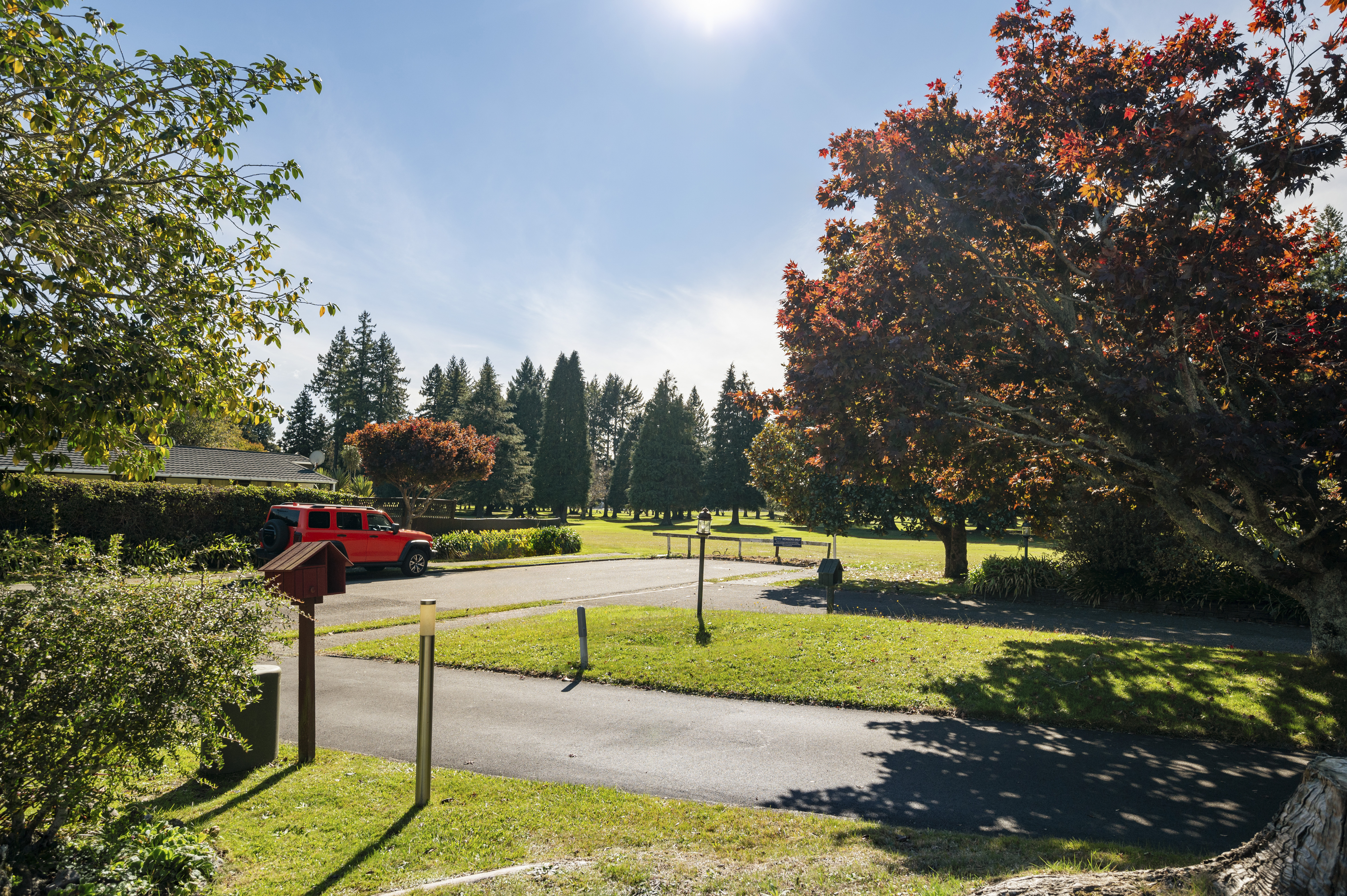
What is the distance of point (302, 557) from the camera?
633 centimetres

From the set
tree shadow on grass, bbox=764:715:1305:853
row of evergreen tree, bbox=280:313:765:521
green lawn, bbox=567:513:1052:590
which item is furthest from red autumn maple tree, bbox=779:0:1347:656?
row of evergreen tree, bbox=280:313:765:521

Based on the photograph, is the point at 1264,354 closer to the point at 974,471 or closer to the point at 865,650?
the point at 974,471

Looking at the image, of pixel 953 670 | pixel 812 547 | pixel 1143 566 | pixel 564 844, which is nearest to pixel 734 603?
pixel 953 670

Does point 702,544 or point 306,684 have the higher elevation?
point 702,544

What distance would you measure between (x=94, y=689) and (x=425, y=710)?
7.00ft

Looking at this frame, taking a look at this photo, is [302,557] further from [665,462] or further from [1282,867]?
[665,462]

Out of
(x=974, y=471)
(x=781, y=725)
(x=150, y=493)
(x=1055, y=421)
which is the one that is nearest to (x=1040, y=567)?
(x=974, y=471)

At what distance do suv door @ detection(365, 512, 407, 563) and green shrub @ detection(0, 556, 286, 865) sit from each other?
16.9 metres

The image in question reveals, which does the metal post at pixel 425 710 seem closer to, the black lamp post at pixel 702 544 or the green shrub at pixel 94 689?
the green shrub at pixel 94 689

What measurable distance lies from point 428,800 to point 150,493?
18149 mm

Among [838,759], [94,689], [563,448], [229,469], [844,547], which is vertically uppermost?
[563,448]

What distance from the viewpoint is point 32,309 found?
510 cm

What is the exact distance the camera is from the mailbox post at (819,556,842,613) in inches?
563

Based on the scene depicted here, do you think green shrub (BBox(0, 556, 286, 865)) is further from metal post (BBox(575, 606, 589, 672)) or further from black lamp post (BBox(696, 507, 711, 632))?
black lamp post (BBox(696, 507, 711, 632))
